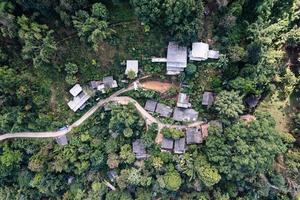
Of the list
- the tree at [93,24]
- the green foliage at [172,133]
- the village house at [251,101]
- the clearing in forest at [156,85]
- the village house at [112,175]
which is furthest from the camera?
the village house at [112,175]

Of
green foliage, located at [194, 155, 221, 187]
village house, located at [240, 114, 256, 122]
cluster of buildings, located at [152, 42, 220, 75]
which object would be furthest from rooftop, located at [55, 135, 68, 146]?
village house, located at [240, 114, 256, 122]

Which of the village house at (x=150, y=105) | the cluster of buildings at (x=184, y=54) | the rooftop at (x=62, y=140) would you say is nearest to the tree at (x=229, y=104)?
the cluster of buildings at (x=184, y=54)

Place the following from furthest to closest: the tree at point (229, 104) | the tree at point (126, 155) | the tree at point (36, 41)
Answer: the tree at point (126, 155) → the tree at point (229, 104) → the tree at point (36, 41)

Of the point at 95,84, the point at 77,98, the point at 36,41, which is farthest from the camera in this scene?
the point at 77,98

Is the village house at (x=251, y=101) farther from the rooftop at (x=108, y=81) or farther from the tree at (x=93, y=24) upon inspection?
the tree at (x=93, y=24)

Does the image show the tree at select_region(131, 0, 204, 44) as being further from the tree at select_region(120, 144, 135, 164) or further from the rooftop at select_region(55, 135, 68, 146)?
the rooftop at select_region(55, 135, 68, 146)

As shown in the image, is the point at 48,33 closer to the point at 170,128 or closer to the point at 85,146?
the point at 85,146

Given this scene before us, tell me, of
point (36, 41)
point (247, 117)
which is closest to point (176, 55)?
point (247, 117)

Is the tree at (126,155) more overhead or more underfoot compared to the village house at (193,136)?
more underfoot

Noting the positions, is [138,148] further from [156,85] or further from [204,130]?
[204,130]
